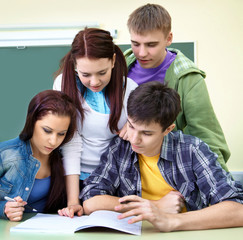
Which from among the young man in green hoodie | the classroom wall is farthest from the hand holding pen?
the classroom wall

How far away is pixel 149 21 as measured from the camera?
1.73 metres

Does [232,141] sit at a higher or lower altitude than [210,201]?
lower

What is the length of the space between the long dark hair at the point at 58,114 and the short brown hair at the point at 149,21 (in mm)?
501

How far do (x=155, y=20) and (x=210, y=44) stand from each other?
86.5 inches

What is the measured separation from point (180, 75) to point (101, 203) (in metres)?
0.75

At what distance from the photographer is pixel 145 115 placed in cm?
138

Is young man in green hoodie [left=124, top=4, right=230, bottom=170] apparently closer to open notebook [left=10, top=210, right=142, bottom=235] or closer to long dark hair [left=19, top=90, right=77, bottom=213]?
long dark hair [left=19, top=90, right=77, bottom=213]

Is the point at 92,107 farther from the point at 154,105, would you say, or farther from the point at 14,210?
the point at 14,210

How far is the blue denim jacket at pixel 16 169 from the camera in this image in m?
1.44

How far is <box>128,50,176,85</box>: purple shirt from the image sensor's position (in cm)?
187

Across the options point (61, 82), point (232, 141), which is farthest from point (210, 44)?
point (61, 82)

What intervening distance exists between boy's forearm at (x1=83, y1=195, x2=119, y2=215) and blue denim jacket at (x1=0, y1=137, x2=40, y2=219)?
0.26 m

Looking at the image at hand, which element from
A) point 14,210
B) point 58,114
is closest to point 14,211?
point 14,210

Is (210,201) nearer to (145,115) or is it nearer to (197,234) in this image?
(197,234)
